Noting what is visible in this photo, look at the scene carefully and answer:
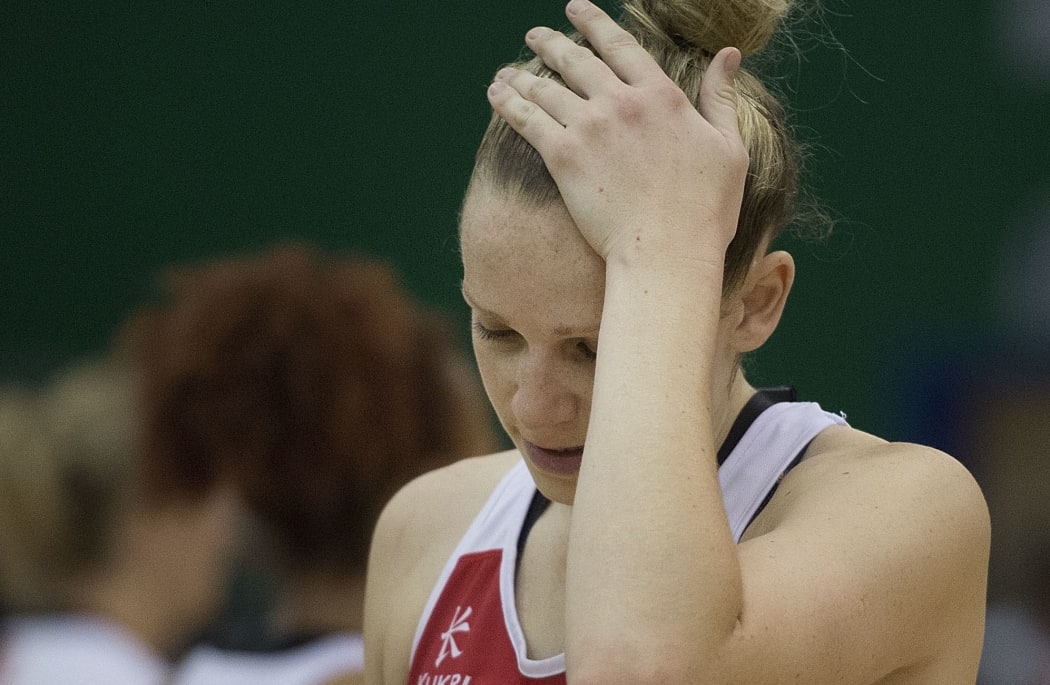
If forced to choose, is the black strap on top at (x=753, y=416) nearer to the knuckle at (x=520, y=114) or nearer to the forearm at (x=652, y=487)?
the forearm at (x=652, y=487)

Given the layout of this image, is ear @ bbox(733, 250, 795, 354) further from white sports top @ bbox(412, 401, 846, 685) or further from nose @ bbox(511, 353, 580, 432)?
nose @ bbox(511, 353, 580, 432)

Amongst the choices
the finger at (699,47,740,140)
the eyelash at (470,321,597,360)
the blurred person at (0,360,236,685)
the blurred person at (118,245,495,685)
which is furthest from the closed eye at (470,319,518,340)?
the blurred person at (0,360,236,685)

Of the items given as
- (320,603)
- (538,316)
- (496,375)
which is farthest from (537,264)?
(320,603)

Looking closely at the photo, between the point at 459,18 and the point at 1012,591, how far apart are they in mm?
2397

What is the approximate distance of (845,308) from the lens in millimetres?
4207

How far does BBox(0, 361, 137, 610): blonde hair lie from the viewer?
2.51 meters

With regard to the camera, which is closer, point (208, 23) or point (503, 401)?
point (503, 401)

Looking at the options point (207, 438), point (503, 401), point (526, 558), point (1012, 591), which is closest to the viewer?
point (503, 401)

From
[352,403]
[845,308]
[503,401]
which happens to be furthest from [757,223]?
[845,308]

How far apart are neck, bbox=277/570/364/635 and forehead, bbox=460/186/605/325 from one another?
96cm

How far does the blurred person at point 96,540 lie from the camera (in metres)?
2.50

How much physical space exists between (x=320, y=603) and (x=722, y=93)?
125 cm

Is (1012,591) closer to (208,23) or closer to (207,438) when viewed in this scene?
(207,438)

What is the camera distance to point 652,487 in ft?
5.02
